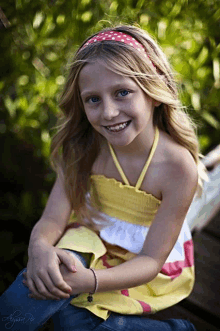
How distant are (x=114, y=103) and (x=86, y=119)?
274mm

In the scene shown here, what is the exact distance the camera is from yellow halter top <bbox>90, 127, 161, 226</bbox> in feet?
3.99

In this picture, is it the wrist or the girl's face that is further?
the wrist

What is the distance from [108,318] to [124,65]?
0.80 metres

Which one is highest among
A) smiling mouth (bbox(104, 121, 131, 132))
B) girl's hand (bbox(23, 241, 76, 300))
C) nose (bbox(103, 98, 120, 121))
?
nose (bbox(103, 98, 120, 121))

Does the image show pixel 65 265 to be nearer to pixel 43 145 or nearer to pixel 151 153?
pixel 151 153

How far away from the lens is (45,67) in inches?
73.1

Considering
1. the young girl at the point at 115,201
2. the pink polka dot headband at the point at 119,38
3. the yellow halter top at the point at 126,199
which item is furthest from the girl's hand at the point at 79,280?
the pink polka dot headband at the point at 119,38

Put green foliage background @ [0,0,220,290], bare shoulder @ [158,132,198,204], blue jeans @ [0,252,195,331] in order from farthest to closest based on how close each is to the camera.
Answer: green foliage background @ [0,0,220,290], bare shoulder @ [158,132,198,204], blue jeans @ [0,252,195,331]

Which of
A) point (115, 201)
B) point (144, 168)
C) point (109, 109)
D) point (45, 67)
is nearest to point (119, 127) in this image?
point (109, 109)

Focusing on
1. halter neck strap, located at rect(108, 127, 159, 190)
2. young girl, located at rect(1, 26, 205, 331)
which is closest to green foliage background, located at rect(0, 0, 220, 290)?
young girl, located at rect(1, 26, 205, 331)

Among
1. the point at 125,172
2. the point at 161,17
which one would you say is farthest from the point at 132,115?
the point at 161,17

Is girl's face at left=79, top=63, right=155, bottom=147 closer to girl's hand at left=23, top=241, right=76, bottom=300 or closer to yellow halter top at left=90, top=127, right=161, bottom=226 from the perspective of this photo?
yellow halter top at left=90, top=127, right=161, bottom=226

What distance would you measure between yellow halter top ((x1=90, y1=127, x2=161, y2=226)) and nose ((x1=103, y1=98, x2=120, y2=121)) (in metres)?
0.22

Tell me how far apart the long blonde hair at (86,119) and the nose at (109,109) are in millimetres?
92
